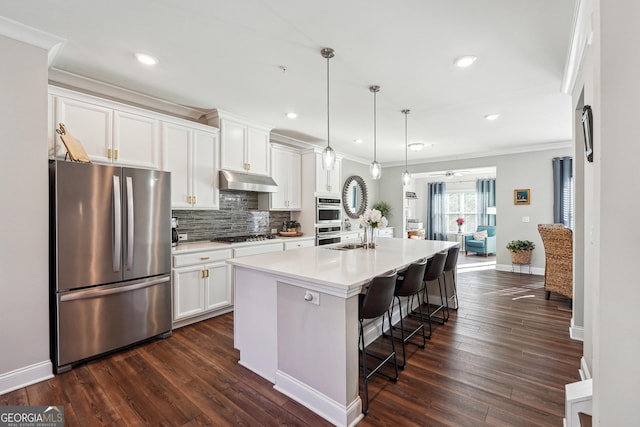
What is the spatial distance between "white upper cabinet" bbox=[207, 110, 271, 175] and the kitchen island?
6.36 feet

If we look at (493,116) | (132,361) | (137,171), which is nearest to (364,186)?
(493,116)

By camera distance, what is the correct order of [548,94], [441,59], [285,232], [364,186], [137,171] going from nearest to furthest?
1. [441,59]
2. [137,171]
3. [548,94]
4. [285,232]
5. [364,186]

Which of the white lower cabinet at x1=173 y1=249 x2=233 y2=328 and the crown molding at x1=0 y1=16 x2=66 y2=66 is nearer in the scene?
the crown molding at x1=0 y1=16 x2=66 y2=66

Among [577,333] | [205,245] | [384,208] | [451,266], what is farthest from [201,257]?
[384,208]

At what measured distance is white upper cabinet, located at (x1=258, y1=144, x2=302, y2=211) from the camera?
4.64m

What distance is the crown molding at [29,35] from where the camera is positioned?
2027 millimetres

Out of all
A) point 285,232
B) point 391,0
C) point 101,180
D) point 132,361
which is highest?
point 391,0

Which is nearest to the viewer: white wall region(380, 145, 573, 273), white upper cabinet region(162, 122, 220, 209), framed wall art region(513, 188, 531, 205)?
white upper cabinet region(162, 122, 220, 209)

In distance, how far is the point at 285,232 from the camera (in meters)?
4.84

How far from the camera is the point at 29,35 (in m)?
2.12

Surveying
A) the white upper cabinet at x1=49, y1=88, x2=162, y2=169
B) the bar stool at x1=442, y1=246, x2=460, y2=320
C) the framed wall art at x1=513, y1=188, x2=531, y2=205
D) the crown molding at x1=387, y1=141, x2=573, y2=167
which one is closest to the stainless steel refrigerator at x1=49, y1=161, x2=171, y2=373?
the white upper cabinet at x1=49, y1=88, x2=162, y2=169

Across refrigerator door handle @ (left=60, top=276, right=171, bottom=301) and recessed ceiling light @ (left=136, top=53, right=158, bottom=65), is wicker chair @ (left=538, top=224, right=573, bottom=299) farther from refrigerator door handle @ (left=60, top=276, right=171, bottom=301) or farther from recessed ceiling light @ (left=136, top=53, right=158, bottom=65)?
recessed ceiling light @ (left=136, top=53, right=158, bottom=65)

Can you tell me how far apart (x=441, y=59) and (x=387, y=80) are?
55cm

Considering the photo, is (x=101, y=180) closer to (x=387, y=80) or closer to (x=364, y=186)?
(x=387, y=80)
